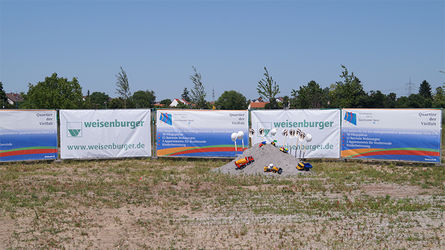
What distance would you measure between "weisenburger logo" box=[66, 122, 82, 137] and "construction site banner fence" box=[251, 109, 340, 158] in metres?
7.80

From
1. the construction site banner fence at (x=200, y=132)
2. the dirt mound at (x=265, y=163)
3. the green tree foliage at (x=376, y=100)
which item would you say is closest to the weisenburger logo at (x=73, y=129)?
the construction site banner fence at (x=200, y=132)

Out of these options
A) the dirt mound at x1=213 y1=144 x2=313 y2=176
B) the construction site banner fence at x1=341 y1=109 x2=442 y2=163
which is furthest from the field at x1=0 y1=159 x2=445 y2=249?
the construction site banner fence at x1=341 y1=109 x2=442 y2=163

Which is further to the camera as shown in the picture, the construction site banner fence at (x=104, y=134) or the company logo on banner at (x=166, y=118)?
A: the company logo on banner at (x=166, y=118)

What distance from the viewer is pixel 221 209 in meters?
9.66

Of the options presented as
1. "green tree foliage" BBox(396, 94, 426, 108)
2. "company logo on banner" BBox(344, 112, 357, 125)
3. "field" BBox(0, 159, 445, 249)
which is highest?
"green tree foliage" BBox(396, 94, 426, 108)

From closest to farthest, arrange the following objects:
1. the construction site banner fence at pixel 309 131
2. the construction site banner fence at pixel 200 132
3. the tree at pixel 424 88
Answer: the construction site banner fence at pixel 309 131 → the construction site banner fence at pixel 200 132 → the tree at pixel 424 88

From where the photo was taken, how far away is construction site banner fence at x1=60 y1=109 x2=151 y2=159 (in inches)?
712

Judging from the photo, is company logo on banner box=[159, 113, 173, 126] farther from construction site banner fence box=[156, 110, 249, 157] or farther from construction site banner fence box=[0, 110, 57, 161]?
construction site banner fence box=[0, 110, 57, 161]

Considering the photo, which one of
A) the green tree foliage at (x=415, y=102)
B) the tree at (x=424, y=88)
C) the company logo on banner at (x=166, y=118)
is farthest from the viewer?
the tree at (x=424, y=88)

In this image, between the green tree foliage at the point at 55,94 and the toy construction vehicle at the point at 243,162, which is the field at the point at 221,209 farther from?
the green tree foliage at the point at 55,94

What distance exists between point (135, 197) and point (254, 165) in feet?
16.7

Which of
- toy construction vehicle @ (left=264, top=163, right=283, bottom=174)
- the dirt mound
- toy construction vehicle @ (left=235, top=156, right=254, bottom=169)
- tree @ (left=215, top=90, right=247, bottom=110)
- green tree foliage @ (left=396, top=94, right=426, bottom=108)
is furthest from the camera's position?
tree @ (left=215, top=90, right=247, bottom=110)

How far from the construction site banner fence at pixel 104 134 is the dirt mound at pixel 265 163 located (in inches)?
193

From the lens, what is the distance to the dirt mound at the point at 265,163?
47.0 feet
